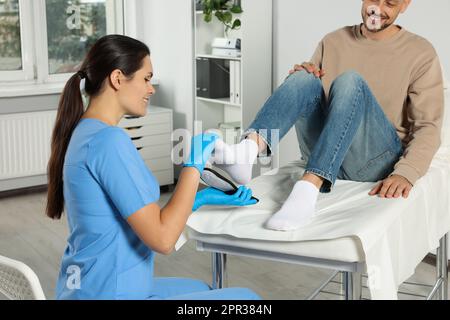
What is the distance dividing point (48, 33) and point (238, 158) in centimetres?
320

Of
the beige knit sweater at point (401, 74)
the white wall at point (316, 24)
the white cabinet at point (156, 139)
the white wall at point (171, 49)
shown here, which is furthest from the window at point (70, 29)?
the beige knit sweater at point (401, 74)

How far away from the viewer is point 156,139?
13.9 ft

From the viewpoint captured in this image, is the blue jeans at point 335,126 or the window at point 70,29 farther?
the window at point 70,29

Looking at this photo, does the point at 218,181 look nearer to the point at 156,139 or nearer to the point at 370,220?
the point at 370,220

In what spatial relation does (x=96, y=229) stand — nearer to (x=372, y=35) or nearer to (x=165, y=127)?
(x=372, y=35)

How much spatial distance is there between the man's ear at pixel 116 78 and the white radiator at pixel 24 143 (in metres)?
2.94

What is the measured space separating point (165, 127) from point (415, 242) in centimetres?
279

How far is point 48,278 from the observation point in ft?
9.08

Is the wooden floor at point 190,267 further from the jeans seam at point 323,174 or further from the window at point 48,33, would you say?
the window at point 48,33

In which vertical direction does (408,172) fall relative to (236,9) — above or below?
below

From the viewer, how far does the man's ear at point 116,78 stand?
4.34 feet

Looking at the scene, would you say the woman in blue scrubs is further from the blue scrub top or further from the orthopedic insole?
the orthopedic insole

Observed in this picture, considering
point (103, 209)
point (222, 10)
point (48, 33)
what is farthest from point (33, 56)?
point (103, 209)

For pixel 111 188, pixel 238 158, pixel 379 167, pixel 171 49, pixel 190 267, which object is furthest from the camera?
pixel 171 49
